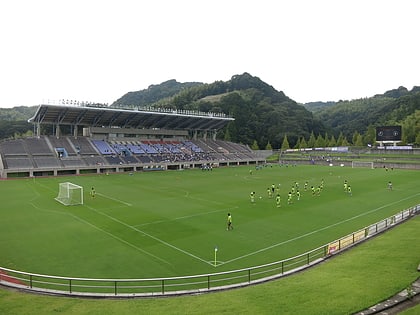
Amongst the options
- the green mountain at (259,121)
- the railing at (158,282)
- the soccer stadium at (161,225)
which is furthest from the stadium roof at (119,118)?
the railing at (158,282)

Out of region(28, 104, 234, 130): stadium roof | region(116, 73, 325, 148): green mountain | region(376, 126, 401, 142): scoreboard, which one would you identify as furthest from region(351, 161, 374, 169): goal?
region(116, 73, 325, 148): green mountain

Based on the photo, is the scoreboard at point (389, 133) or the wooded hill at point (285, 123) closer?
the scoreboard at point (389, 133)

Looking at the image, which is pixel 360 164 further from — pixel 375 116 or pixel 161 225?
pixel 375 116

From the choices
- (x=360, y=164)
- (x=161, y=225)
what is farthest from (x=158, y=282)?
(x=360, y=164)

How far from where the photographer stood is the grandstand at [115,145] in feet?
210

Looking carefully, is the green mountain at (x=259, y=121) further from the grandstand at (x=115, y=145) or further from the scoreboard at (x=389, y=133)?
the scoreboard at (x=389, y=133)

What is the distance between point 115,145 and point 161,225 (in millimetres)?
57107

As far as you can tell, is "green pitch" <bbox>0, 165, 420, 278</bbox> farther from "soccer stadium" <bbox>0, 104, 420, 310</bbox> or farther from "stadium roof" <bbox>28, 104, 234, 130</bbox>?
"stadium roof" <bbox>28, 104, 234, 130</bbox>

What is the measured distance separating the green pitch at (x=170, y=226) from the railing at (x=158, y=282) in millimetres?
973

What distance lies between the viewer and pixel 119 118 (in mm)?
79625

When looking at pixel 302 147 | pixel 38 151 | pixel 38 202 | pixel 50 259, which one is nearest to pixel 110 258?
pixel 50 259

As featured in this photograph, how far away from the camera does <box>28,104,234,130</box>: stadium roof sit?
68750mm

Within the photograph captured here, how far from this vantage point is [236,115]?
141375mm

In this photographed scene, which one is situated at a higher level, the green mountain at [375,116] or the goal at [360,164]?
the green mountain at [375,116]
